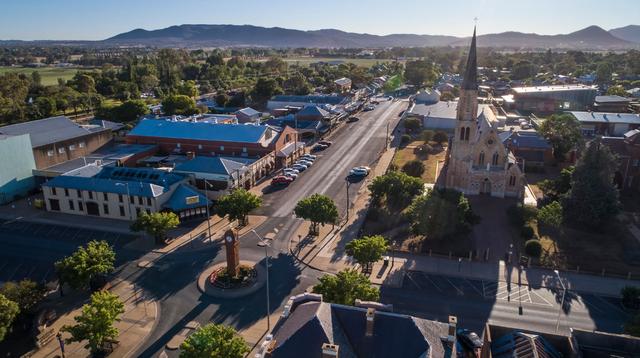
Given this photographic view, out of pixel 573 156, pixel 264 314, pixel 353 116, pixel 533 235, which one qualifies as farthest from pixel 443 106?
pixel 264 314

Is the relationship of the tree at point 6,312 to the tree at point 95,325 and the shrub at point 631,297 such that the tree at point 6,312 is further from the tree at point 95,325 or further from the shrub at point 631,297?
the shrub at point 631,297

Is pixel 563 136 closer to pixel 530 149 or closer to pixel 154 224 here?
pixel 530 149

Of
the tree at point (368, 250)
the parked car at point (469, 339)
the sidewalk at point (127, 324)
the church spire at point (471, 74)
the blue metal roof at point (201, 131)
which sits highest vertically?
the church spire at point (471, 74)

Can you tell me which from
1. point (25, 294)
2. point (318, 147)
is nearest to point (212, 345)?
point (25, 294)

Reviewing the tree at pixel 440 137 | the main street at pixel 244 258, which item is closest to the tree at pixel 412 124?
the tree at pixel 440 137

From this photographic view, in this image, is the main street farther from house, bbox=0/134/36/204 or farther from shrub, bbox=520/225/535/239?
house, bbox=0/134/36/204

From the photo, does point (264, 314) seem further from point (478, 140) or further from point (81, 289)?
point (478, 140)
